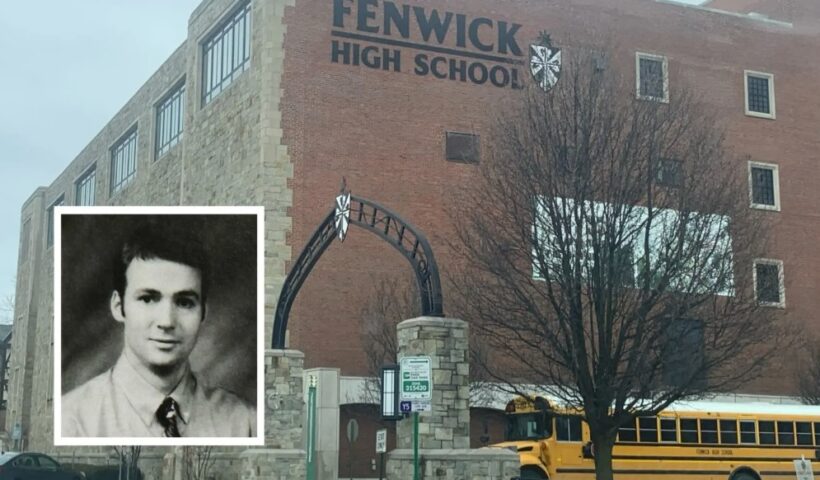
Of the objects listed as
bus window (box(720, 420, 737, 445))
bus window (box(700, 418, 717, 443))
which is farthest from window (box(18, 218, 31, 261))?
bus window (box(720, 420, 737, 445))

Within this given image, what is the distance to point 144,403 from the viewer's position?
3293 mm

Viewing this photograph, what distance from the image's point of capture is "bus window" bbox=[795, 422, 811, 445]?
29.3 metres

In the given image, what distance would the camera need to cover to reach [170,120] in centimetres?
4838

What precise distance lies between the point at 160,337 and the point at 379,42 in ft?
116

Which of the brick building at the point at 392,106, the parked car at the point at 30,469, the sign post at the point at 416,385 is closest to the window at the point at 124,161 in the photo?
the brick building at the point at 392,106

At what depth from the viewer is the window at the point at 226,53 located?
1545 inches

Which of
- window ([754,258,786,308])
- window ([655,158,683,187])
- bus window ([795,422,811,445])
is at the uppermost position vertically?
window ([655,158,683,187])

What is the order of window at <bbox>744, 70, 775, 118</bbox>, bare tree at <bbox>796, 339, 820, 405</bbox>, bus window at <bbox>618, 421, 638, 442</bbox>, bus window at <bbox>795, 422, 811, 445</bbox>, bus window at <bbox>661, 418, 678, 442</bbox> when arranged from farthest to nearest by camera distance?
window at <bbox>744, 70, 775, 118</bbox> → bare tree at <bbox>796, 339, 820, 405</bbox> → bus window at <bbox>795, 422, 811, 445</bbox> → bus window at <bbox>661, 418, 678, 442</bbox> → bus window at <bbox>618, 421, 638, 442</bbox>

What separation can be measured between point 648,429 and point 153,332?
83.9 ft

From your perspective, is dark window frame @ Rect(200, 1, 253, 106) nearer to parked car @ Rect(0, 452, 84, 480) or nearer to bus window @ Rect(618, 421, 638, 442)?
parked car @ Rect(0, 452, 84, 480)

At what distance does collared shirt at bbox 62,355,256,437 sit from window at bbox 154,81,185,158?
1728 inches

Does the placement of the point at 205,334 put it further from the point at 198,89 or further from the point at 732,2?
the point at 732,2

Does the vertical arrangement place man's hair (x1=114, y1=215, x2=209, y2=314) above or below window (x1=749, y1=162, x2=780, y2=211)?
below

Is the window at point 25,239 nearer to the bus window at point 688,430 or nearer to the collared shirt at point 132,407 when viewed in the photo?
the bus window at point 688,430
